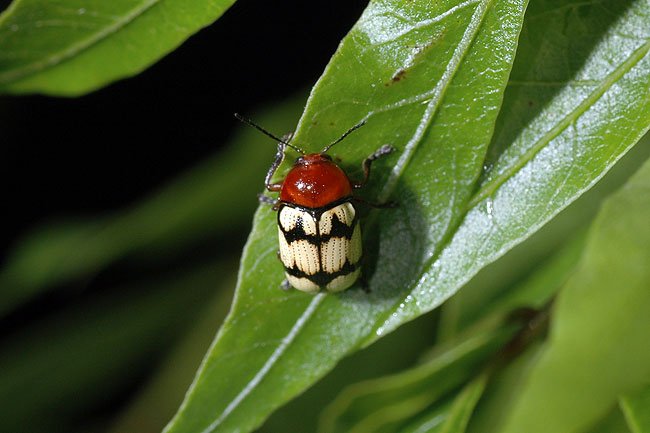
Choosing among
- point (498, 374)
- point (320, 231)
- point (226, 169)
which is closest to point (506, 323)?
point (498, 374)

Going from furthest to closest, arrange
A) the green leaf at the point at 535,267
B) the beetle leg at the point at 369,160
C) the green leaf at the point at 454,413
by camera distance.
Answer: the green leaf at the point at 535,267 → the green leaf at the point at 454,413 → the beetle leg at the point at 369,160

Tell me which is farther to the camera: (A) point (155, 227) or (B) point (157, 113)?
(B) point (157, 113)

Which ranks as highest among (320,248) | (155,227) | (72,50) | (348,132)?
(72,50)

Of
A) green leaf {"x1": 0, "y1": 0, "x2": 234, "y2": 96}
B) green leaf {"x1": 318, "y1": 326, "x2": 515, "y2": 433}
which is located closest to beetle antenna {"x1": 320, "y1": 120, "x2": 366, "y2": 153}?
green leaf {"x1": 0, "y1": 0, "x2": 234, "y2": 96}

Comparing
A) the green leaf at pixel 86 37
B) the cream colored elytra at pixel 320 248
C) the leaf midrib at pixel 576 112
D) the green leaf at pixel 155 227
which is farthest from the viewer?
the green leaf at pixel 155 227

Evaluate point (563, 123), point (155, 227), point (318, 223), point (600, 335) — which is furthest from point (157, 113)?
point (600, 335)

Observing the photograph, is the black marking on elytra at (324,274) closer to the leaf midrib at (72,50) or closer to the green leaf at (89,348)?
the leaf midrib at (72,50)

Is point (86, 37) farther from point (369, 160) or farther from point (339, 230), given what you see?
point (339, 230)

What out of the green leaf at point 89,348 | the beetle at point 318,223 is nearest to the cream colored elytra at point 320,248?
the beetle at point 318,223
